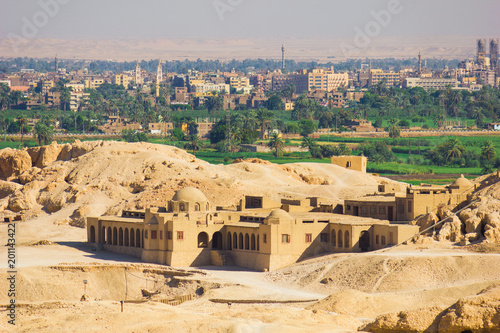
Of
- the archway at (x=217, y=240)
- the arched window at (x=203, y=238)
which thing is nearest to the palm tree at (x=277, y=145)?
the archway at (x=217, y=240)

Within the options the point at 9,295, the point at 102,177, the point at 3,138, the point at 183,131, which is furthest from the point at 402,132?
the point at 9,295

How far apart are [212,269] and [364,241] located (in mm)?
10096

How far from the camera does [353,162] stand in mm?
105938

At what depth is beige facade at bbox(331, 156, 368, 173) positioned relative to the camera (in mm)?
105438

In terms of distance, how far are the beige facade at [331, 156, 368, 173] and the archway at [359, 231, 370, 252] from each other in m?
35.6

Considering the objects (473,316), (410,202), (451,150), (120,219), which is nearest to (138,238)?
(120,219)

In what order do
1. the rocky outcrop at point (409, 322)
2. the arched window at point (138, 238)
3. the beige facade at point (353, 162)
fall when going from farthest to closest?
the beige facade at point (353, 162) → the arched window at point (138, 238) → the rocky outcrop at point (409, 322)

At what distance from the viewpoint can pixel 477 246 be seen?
6334cm

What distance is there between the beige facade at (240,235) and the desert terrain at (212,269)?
1515 mm

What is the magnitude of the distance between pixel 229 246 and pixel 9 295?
16.7 m

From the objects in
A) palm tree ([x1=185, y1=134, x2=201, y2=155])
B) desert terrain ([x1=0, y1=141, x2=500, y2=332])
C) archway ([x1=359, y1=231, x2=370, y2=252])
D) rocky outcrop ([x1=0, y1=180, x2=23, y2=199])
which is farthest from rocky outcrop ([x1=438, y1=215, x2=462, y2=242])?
palm tree ([x1=185, y1=134, x2=201, y2=155])

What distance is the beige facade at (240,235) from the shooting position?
226 ft

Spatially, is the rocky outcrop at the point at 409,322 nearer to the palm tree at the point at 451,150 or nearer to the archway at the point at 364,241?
the archway at the point at 364,241

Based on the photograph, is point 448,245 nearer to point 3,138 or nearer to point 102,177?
point 102,177
